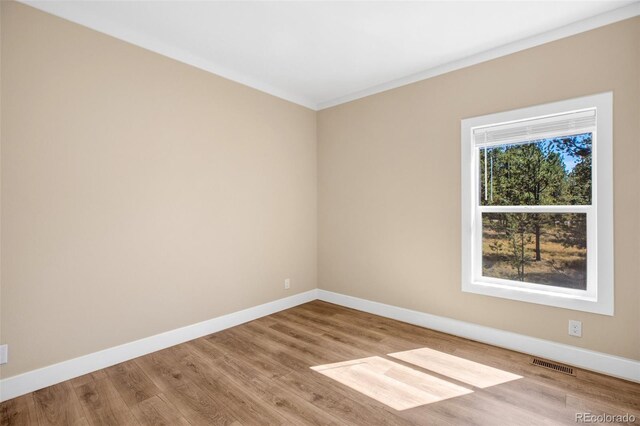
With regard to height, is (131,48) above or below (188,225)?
above

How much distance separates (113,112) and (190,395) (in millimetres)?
2282


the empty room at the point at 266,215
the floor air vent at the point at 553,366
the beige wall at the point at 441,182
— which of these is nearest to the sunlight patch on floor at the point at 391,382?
the empty room at the point at 266,215

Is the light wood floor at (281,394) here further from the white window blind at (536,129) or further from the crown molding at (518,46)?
the crown molding at (518,46)

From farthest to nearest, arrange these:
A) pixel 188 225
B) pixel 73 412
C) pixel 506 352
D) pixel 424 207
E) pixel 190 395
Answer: pixel 424 207 → pixel 188 225 → pixel 506 352 → pixel 190 395 → pixel 73 412

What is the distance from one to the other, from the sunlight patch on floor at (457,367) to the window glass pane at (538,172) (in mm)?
1478

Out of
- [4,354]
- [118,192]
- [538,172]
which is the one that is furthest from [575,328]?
[4,354]

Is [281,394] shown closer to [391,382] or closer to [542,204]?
[391,382]

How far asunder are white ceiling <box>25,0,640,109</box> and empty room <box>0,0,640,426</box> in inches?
0.8

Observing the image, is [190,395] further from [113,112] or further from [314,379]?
[113,112]

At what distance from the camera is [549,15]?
2395mm

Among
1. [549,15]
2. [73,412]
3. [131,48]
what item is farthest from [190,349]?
[549,15]

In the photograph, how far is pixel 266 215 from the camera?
3807 mm

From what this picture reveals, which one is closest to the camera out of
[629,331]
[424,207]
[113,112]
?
[629,331]

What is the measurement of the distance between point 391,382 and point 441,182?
1974 mm
